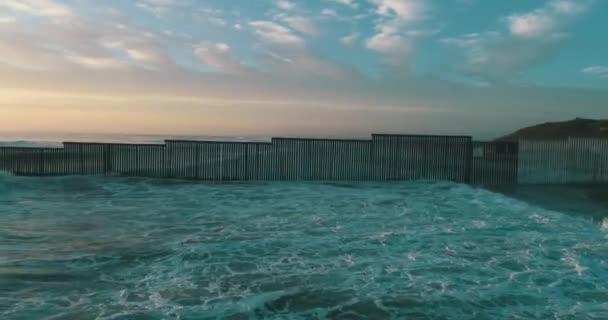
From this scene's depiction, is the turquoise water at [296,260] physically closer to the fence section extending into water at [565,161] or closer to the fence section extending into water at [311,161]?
the fence section extending into water at [311,161]

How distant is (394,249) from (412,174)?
9.43 metres

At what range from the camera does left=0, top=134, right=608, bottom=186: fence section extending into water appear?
50.8 feet

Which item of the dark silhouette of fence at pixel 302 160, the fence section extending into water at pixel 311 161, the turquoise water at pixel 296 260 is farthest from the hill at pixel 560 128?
the turquoise water at pixel 296 260

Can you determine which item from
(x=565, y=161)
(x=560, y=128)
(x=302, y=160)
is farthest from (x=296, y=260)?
(x=560, y=128)

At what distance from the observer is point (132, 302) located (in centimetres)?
453

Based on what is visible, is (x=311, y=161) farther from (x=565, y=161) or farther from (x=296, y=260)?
(x=296, y=260)

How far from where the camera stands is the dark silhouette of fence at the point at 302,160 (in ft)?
50.9

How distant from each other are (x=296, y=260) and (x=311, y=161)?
31.7 ft

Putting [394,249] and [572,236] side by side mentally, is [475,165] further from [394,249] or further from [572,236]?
[394,249]

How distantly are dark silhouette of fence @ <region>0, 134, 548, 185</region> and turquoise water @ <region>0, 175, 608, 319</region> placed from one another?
4.23 meters

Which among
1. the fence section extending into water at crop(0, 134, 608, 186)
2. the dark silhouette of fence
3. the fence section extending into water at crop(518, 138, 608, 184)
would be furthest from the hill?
the dark silhouette of fence

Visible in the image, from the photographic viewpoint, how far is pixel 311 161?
15.8m

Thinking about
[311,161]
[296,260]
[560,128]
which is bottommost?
[296,260]

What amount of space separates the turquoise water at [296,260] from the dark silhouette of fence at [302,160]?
4.23 m
